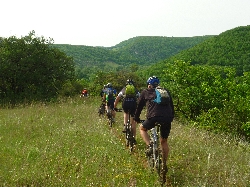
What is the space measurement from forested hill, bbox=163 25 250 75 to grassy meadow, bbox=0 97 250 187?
240ft

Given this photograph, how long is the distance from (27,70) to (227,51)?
8716 centimetres

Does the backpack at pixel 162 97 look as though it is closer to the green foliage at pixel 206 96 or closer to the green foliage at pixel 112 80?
the green foliage at pixel 206 96

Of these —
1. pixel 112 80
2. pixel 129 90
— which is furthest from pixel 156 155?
pixel 112 80

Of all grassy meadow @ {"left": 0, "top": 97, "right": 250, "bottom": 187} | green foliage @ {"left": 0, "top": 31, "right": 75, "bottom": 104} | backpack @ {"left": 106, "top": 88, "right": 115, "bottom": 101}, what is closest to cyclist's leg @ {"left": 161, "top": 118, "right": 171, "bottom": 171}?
grassy meadow @ {"left": 0, "top": 97, "right": 250, "bottom": 187}

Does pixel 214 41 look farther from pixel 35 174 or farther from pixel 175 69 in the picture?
pixel 35 174

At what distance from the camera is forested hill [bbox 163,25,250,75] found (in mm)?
84100

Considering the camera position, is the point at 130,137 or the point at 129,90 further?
the point at 129,90

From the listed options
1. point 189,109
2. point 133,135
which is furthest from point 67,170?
point 189,109

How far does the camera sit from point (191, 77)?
2341cm

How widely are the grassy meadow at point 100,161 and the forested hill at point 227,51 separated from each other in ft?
240

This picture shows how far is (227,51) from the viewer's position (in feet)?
315

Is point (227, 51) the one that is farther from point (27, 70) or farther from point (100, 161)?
point (100, 161)

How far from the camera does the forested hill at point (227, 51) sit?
276 feet

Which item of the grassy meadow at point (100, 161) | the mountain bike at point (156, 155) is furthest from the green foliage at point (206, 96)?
the mountain bike at point (156, 155)
